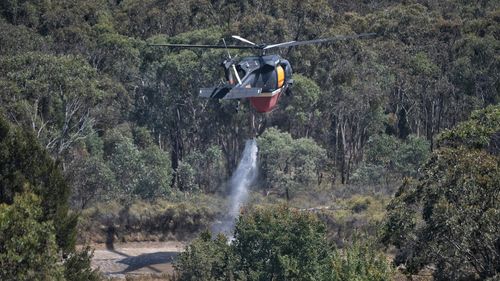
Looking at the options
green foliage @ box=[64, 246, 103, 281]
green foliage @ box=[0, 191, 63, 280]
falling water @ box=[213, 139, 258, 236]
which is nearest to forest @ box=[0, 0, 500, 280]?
green foliage @ box=[64, 246, 103, 281]

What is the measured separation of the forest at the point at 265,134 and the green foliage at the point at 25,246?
3609 millimetres

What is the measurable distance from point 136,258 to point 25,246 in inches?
855

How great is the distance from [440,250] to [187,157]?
1174 inches

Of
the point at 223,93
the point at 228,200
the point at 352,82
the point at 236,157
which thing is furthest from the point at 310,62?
the point at 223,93

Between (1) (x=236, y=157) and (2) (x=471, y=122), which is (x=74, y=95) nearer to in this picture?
(1) (x=236, y=157)

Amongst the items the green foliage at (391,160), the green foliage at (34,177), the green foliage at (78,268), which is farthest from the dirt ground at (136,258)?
the green foliage at (78,268)

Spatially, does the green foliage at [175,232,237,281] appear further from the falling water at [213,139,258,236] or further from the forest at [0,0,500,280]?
the falling water at [213,139,258,236]

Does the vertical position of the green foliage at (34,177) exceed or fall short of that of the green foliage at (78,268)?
it exceeds it

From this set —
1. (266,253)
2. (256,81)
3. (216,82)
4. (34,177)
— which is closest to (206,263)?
(266,253)

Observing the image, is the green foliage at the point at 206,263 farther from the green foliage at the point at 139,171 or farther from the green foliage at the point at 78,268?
the green foliage at the point at 139,171

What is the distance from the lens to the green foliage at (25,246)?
25.3m

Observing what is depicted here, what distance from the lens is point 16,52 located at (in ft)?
195

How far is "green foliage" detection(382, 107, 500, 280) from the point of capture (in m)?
28.8

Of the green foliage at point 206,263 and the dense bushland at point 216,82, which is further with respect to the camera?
the dense bushland at point 216,82
